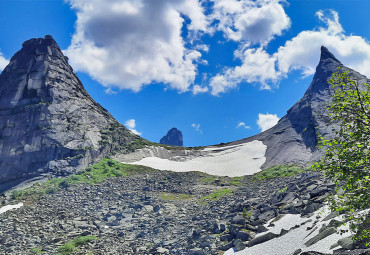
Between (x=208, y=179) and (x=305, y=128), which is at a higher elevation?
(x=305, y=128)

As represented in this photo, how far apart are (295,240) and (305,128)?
66.8 meters

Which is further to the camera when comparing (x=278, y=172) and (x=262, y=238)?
(x=278, y=172)

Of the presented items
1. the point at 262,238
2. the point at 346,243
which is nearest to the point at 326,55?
the point at 262,238

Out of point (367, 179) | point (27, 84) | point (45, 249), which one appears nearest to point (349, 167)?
point (367, 179)

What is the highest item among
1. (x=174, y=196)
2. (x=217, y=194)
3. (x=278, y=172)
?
(x=278, y=172)

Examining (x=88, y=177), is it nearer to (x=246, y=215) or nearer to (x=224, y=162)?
(x=246, y=215)

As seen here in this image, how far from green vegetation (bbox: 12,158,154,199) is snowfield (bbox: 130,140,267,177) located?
23.9ft

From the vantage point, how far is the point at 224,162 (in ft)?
266

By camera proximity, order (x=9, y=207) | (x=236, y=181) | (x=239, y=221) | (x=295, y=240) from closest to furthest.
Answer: (x=295, y=240) < (x=239, y=221) < (x=9, y=207) < (x=236, y=181)

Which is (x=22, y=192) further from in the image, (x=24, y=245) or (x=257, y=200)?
(x=257, y=200)

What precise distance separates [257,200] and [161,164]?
4162 cm

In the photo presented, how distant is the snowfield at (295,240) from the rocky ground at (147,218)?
3.33ft

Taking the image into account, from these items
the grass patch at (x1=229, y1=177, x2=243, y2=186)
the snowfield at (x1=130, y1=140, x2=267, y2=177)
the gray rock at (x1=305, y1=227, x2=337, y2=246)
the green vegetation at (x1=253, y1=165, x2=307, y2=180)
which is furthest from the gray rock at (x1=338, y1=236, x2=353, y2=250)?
the snowfield at (x1=130, y1=140, x2=267, y2=177)

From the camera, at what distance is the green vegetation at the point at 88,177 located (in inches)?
1937
